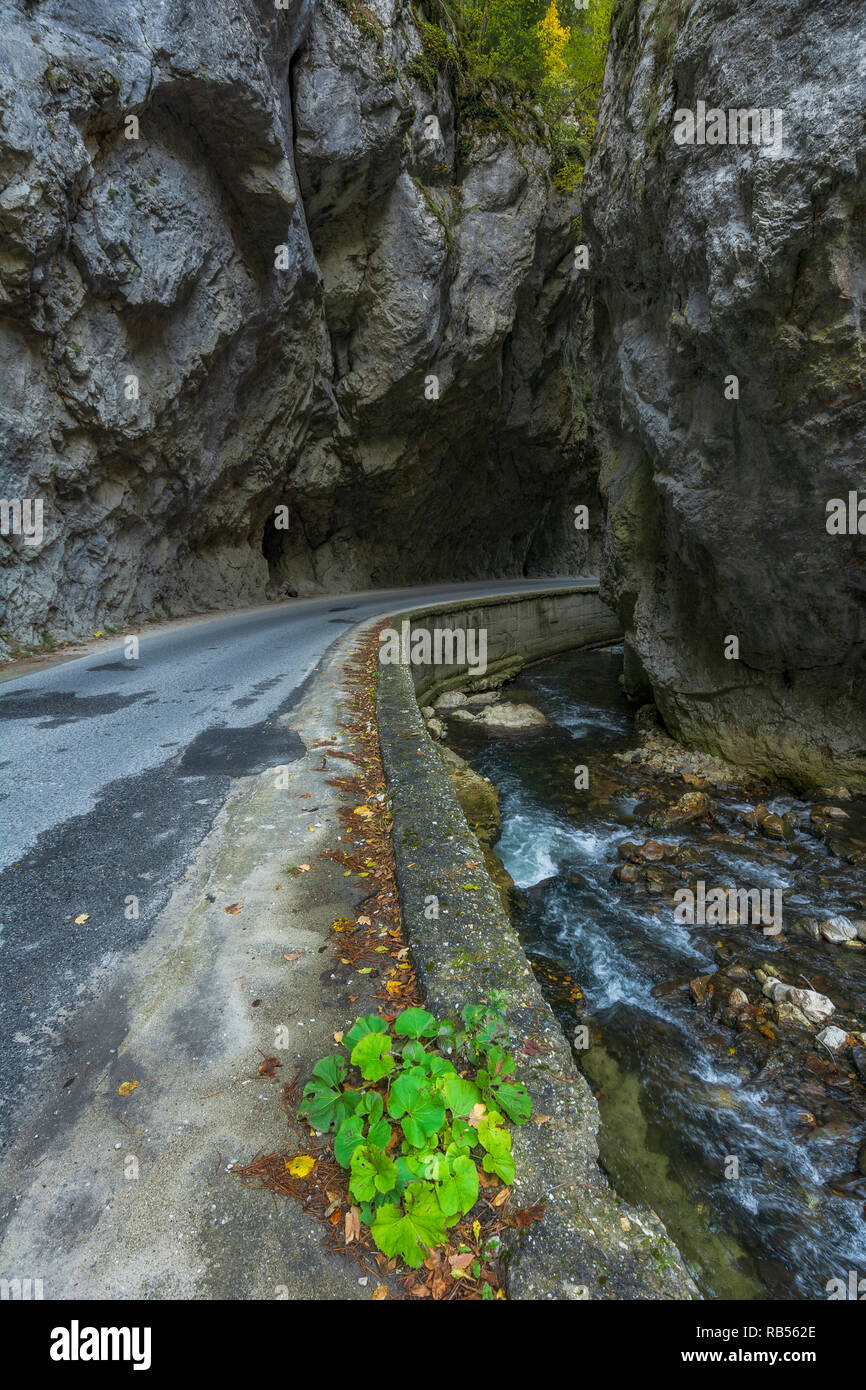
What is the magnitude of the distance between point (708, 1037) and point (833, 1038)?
2.62 feet

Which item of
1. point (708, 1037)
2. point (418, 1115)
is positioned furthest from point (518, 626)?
point (418, 1115)

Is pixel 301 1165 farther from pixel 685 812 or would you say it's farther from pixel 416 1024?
pixel 685 812

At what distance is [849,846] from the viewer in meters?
6.95

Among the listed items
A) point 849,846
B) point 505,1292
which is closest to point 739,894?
point 849,846

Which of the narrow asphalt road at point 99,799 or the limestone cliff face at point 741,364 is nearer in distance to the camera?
the narrow asphalt road at point 99,799

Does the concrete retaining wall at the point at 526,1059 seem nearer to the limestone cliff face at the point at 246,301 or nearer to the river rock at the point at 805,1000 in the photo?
the river rock at the point at 805,1000

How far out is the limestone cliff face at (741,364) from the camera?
5.89 m

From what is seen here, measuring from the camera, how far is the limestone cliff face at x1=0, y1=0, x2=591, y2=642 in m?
10.3

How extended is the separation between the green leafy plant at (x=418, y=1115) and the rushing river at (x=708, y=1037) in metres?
2.08

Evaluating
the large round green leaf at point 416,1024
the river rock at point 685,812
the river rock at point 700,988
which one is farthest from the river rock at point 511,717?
the large round green leaf at point 416,1024

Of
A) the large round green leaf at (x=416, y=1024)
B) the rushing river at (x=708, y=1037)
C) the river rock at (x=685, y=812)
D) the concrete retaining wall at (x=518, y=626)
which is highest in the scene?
the concrete retaining wall at (x=518, y=626)

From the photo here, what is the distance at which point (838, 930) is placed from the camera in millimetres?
5457

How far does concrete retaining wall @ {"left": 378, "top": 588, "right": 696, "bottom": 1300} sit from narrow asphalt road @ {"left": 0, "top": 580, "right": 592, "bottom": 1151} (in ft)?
4.27
